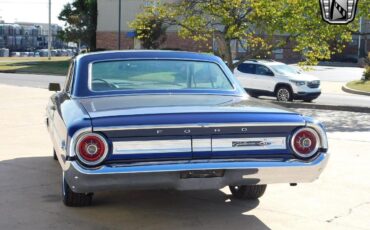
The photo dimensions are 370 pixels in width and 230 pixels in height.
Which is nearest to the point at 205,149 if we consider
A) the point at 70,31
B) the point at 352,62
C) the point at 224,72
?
the point at 224,72

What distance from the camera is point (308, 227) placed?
16.9 feet

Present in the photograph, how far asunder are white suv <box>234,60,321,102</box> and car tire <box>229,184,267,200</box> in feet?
47.2

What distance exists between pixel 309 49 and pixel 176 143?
1474 cm

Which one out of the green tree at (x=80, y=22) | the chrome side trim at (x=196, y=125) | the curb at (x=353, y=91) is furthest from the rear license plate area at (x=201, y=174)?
the green tree at (x=80, y=22)

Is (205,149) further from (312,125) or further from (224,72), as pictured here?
(224,72)

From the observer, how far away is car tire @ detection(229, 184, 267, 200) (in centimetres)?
601

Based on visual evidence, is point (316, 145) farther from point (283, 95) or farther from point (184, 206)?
point (283, 95)

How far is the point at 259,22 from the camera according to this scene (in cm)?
1744

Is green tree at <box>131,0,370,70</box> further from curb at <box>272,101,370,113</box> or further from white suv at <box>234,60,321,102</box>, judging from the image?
white suv at <box>234,60,321,102</box>

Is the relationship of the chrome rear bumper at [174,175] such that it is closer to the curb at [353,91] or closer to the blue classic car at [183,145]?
the blue classic car at [183,145]

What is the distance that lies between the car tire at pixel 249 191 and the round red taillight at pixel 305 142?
126cm

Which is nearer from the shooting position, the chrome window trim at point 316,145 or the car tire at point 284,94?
the chrome window trim at point 316,145

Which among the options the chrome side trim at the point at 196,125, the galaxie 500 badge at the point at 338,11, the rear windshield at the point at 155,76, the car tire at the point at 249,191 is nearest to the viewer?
the chrome side trim at the point at 196,125

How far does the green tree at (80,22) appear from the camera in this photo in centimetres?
5478
